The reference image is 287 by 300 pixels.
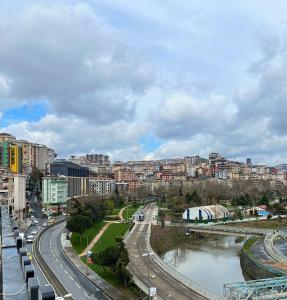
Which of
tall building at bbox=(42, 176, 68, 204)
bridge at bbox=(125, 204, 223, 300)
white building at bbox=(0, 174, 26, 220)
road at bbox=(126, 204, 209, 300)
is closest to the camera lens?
bridge at bbox=(125, 204, 223, 300)

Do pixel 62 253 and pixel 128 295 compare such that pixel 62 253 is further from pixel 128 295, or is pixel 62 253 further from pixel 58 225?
pixel 58 225

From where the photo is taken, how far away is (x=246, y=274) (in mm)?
31516

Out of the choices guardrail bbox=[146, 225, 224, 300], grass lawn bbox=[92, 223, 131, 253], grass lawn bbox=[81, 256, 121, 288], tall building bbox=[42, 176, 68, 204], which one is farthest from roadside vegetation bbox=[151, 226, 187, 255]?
tall building bbox=[42, 176, 68, 204]

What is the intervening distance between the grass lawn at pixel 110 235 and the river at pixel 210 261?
5149 mm

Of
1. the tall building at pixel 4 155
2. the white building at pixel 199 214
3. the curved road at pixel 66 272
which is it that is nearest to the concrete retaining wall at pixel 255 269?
the curved road at pixel 66 272

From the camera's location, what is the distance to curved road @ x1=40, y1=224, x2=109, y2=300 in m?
23.0

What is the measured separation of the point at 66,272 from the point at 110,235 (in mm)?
15244

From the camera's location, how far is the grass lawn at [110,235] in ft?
120

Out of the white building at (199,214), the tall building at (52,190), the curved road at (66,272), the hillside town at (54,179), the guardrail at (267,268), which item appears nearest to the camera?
the curved road at (66,272)

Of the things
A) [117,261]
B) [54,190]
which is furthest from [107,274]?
[54,190]

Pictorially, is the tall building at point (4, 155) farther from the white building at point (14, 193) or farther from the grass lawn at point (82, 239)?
the grass lawn at point (82, 239)

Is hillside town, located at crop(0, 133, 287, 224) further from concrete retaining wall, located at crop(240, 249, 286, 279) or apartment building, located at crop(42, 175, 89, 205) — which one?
concrete retaining wall, located at crop(240, 249, 286, 279)

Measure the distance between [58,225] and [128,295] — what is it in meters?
31.7

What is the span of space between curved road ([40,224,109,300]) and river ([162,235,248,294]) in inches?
318
